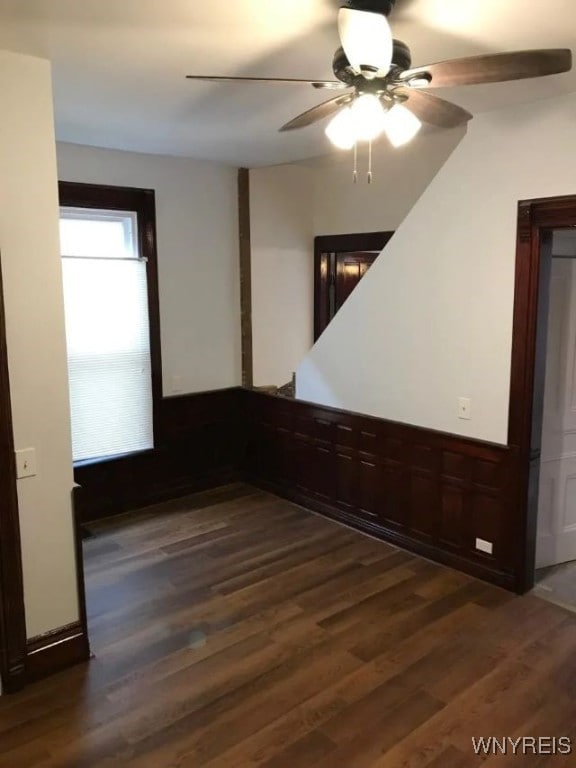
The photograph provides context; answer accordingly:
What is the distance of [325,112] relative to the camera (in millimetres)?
2404

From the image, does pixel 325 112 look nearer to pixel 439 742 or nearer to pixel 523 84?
pixel 523 84

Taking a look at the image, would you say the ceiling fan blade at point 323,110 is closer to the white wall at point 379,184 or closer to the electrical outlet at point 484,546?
the white wall at point 379,184

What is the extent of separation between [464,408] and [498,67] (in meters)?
2.17

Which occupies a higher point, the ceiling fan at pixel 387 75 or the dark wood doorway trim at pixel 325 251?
the ceiling fan at pixel 387 75

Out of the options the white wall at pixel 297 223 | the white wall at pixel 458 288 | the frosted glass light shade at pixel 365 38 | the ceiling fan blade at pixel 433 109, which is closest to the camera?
the frosted glass light shade at pixel 365 38

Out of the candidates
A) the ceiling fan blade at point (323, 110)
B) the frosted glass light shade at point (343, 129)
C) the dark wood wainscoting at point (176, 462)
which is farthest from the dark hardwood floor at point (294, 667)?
the ceiling fan blade at point (323, 110)

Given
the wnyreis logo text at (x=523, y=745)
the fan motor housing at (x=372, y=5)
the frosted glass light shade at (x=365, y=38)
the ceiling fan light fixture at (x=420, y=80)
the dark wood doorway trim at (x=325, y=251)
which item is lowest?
the wnyreis logo text at (x=523, y=745)

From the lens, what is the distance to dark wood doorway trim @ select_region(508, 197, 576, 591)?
3295 mm

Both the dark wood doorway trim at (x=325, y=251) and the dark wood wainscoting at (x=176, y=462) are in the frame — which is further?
the dark wood doorway trim at (x=325, y=251)

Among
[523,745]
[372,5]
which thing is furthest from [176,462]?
[372,5]

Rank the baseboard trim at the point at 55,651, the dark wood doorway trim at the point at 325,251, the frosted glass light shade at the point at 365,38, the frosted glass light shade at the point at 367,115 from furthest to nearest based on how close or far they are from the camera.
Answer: the dark wood doorway trim at the point at 325,251
the baseboard trim at the point at 55,651
the frosted glass light shade at the point at 367,115
the frosted glass light shade at the point at 365,38

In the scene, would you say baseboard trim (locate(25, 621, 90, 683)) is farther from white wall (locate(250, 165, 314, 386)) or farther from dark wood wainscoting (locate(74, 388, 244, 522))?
white wall (locate(250, 165, 314, 386))

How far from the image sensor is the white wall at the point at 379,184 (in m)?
4.73

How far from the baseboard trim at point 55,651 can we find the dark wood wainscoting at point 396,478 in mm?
2108
